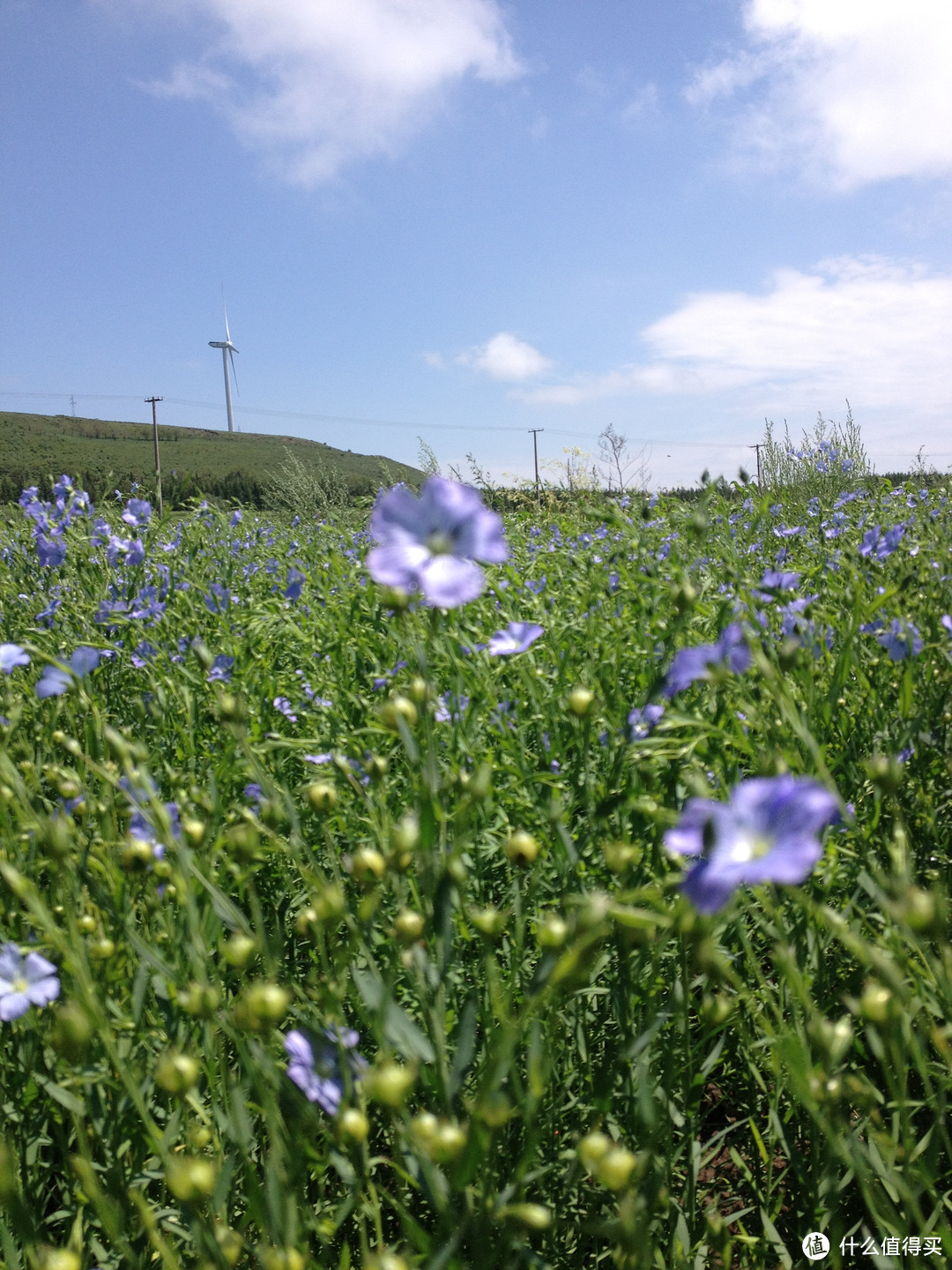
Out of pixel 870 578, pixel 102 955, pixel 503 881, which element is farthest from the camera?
pixel 870 578

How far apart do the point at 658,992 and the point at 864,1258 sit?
423 mm

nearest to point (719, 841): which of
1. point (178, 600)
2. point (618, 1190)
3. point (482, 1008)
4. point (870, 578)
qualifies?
point (618, 1190)

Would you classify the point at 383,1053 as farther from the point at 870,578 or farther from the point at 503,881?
the point at 870,578

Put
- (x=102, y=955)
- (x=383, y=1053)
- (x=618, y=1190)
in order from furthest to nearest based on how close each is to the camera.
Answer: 1. (x=102, y=955)
2. (x=383, y=1053)
3. (x=618, y=1190)

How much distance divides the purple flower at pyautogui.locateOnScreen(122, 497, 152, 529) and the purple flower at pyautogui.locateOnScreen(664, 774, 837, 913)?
3367 mm

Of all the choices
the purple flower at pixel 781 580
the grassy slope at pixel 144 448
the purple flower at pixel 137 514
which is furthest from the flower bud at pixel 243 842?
the grassy slope at pixel 144 448

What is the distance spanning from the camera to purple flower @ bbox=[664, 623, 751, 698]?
1006 millimetres

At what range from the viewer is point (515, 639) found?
1671 mm

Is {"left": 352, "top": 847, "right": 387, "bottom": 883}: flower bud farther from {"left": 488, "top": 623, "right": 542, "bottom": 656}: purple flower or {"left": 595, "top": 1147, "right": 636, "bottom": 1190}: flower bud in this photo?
{"left": 488, "top": 623, "right": 542, "bottom": 656}: purple flower

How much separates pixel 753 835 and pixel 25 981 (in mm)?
985

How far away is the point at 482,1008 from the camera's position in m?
1.18

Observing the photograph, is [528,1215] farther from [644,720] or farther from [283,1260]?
[644,720]

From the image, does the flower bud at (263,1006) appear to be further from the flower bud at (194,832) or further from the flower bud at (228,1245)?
the flower bud at (194,832)

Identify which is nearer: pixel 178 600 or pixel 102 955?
pixel 102 955
